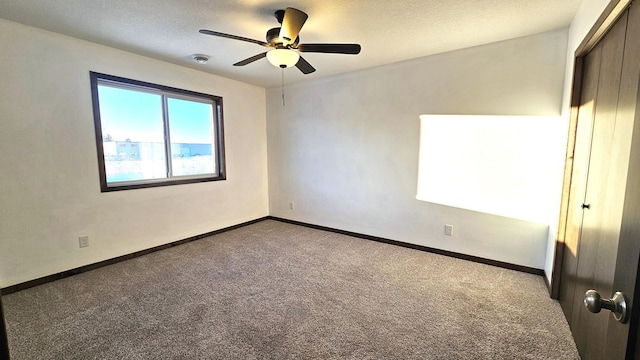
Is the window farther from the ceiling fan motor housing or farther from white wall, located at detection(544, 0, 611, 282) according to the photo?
white wall, located at detection(544, 0, 611, 282)

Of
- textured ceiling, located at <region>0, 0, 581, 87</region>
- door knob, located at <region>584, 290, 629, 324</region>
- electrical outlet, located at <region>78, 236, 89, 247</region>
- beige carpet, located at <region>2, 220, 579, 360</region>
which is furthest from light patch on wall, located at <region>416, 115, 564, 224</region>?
electrical outlet, located at <region>78, 236, 89, 247</region>

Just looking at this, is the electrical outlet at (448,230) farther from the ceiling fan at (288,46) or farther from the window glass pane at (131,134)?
the window glass pane at (131,134)

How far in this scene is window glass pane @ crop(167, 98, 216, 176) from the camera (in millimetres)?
3676

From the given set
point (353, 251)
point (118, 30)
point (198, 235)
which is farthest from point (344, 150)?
point (118, 30)

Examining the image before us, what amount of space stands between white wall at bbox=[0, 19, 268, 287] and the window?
12 centimetres

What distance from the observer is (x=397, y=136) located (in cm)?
351

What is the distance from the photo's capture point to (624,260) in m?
0.80

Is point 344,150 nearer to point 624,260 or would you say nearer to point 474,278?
point 474,278

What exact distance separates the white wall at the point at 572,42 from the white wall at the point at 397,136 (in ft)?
0.42

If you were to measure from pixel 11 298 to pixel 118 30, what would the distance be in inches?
100.0

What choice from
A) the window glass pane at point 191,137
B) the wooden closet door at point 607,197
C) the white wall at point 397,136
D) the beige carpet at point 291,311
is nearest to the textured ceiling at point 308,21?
the white wall at point 397,136

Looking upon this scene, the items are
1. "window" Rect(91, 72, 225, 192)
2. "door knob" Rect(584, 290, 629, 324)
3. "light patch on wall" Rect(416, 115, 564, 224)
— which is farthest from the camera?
"window" Rect(91, 72, 225, 192)

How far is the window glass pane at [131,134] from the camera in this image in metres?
3.03

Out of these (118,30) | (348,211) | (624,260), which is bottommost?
(348,211)
